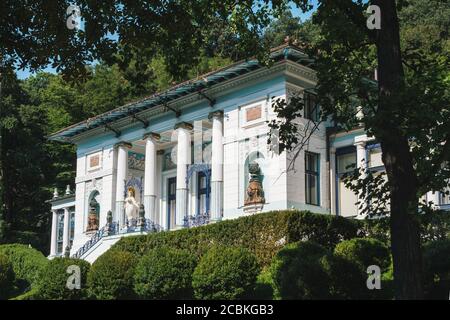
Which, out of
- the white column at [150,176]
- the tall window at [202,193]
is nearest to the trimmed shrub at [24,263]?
the white column at [150,176]

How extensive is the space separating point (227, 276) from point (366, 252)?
388 centimetres

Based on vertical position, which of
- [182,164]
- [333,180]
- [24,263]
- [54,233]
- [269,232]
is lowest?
[24,263]

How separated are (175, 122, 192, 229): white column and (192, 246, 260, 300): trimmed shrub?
36.7ft

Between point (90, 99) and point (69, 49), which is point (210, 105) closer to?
point (69, 49)

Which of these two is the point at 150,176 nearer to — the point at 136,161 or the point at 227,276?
the point at 136,161

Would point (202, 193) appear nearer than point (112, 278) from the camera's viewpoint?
No

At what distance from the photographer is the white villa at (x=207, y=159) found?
26.6m

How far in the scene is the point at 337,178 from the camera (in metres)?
28.0

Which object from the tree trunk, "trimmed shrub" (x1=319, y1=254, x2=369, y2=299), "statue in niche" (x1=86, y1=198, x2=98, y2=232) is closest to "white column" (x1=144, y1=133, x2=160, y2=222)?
"statue in niche" (x1=86, y1=198, x2=98, y2=232)

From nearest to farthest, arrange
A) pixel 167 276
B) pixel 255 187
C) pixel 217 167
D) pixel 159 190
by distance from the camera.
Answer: pixel 167 276 → pixel 255 187 → pixel 217 167 → pixel 159 190

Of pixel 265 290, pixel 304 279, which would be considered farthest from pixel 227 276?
pixel 304 279

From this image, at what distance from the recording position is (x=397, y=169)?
11.2 meters
